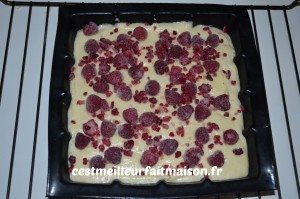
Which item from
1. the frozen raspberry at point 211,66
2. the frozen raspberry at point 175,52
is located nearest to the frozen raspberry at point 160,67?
the frozen raspberry at point 175,52

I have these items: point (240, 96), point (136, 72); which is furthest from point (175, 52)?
point (240, 96)

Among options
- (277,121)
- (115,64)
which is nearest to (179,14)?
(115,64)

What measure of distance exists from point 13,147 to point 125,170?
1.35ft

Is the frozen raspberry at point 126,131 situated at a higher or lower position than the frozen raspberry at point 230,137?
higher

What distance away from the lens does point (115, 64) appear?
1.38 meters

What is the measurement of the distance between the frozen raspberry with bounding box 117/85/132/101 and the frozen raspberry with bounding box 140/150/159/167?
0.71ft

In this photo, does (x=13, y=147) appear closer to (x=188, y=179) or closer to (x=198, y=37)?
(x=188, y=179)

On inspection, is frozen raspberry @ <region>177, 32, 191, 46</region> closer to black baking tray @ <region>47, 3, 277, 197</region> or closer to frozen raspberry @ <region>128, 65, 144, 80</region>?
black baking tray @ <region>47, 3, 277, 197</region>

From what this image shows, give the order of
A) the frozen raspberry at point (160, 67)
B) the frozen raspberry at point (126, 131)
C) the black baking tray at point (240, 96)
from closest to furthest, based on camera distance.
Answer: the black baking tray at point (240, 96) → the frozen raspberry at point (126, 131) → the frozen raspberry at point (160, 67)

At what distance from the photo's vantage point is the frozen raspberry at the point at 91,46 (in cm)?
140

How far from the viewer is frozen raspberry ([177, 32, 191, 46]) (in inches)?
56.1

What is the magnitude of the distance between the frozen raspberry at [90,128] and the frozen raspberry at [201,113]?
1.17 ft

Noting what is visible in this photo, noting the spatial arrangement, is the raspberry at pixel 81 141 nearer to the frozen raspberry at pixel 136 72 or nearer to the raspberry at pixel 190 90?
the frozen raspberry at pixel 136 72

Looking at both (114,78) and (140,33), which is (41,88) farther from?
(140,33)
